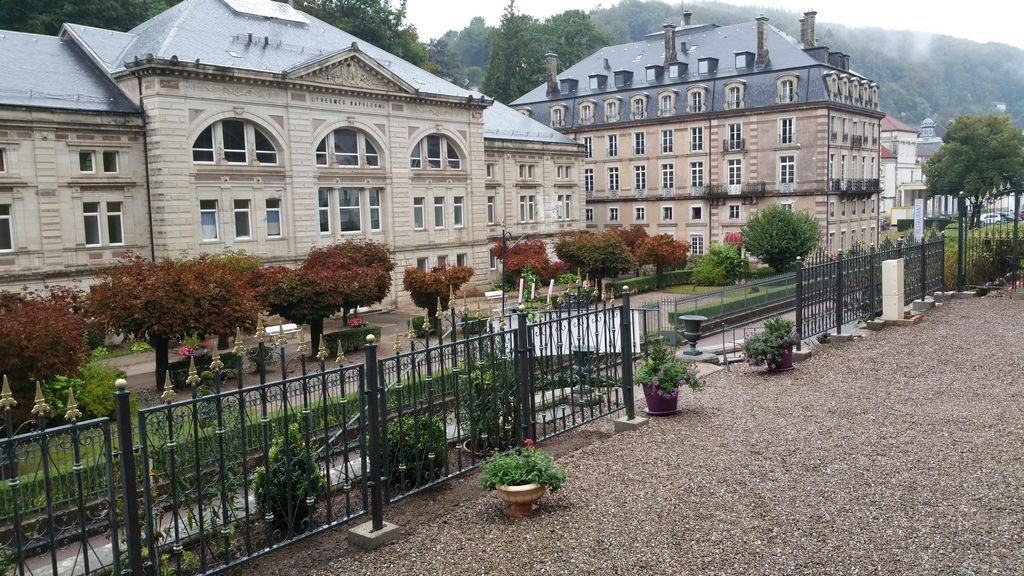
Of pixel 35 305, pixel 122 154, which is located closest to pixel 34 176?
pixel 122 154

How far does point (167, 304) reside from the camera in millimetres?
20828

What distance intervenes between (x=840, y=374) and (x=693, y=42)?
47.8 metres

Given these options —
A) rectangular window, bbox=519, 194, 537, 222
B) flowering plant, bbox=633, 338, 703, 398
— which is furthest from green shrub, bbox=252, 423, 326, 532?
rectangular window, bbox=519, 194, 537, 222

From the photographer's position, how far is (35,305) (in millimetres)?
18609

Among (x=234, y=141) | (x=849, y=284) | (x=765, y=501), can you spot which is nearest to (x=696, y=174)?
(x=234, y=141)

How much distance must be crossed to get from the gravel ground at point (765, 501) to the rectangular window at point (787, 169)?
42290 millimetres

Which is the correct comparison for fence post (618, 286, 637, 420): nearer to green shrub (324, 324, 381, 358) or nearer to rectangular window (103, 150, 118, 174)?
green shrub (324, 324, 381, 358)

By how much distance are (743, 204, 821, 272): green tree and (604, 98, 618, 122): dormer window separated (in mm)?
19079

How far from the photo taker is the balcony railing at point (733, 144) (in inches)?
2172

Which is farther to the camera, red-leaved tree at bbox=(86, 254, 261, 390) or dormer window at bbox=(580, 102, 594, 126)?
dormer window at bbox=(580, 102, 594, 126)

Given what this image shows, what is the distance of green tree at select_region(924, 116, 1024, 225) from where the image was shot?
240 ft

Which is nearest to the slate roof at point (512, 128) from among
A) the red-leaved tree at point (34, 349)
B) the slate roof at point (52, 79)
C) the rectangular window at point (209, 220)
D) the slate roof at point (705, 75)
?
the slate roof at point (705, 75)

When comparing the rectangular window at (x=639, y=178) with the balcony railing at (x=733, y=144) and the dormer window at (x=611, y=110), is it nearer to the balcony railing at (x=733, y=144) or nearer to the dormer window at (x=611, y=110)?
the dormer window at (x=611, y=110)

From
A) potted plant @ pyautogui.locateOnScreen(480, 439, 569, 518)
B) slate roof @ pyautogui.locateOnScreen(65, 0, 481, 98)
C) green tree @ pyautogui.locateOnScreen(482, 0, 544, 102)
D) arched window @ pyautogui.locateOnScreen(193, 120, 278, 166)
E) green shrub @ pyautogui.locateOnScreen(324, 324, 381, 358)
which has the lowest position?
green shrub @ pyautogui.locateOnScreen(324, 324, 381, 358)
